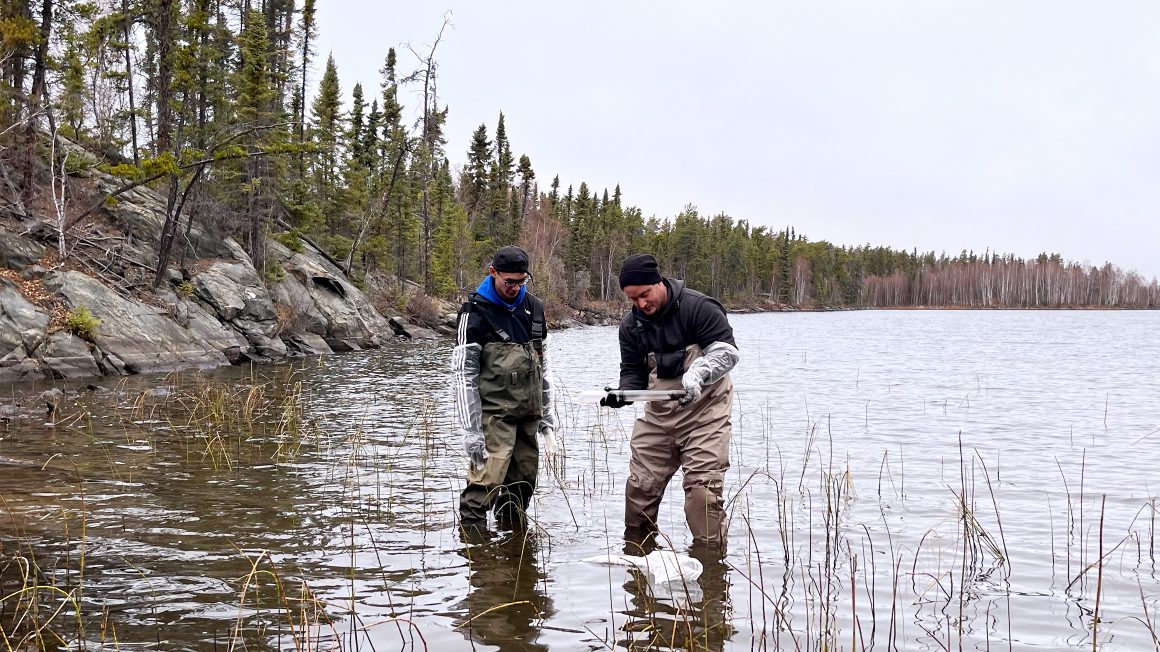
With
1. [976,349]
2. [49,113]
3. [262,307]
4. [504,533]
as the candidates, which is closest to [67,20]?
[49,113]

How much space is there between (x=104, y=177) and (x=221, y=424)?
2069cm

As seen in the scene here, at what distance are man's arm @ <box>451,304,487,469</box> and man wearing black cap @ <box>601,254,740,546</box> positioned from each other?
1.04 meters

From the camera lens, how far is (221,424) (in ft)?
40.2

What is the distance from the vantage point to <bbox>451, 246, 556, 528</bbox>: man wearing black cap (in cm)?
640

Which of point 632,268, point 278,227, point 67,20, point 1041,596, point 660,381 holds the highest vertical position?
point 67,20

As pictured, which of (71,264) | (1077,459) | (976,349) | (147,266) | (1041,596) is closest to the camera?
(1041,596)

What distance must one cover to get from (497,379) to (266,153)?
2620 cm

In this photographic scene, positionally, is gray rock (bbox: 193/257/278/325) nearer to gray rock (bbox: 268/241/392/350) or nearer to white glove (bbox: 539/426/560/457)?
gray rock (bbox: 268/241/392/350)

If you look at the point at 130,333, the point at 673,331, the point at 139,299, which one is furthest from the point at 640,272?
the point at 139,299

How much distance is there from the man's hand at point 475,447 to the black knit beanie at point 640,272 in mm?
1634

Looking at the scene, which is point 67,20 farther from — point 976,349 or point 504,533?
point 976,349

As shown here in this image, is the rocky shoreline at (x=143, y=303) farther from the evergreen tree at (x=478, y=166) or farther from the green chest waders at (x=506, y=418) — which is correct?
the evergreen tree at (x=478, y=166)

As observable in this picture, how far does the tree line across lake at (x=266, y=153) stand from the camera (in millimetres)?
24703

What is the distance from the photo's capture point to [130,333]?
21844mm
